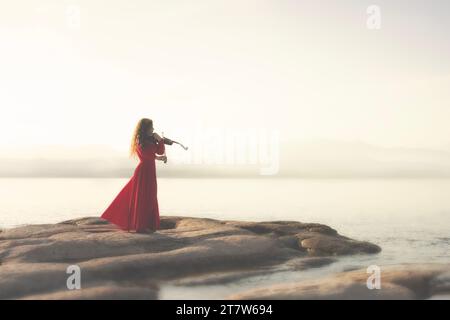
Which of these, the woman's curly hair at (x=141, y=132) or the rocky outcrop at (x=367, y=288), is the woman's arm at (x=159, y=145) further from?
the rocky outcrop at (x=367, y=288)

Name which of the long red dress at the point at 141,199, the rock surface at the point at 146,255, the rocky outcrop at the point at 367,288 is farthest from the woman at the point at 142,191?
the rocky outcrop at the point at 367,288

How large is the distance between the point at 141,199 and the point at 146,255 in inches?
101

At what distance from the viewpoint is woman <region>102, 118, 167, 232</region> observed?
15.1 m

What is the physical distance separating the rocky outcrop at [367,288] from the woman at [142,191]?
5793mm

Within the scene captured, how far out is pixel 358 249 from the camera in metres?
16.4

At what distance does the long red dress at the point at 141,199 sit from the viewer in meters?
15.3

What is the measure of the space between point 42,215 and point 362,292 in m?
33.4

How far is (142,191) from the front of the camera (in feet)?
50.6

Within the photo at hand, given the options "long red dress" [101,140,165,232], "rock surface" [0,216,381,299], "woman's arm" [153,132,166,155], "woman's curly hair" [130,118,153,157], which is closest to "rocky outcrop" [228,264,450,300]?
"rock surface" [0,216,381,299]

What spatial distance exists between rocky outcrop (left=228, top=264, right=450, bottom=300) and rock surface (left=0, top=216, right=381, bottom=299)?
6.45 feet

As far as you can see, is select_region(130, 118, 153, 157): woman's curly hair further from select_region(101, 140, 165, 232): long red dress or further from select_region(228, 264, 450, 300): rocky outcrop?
select_region(228, 264, 450, 300): rocky outcrop

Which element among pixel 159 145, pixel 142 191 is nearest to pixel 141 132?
pixel 159 145

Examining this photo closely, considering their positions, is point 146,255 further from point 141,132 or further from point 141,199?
point 141,132
